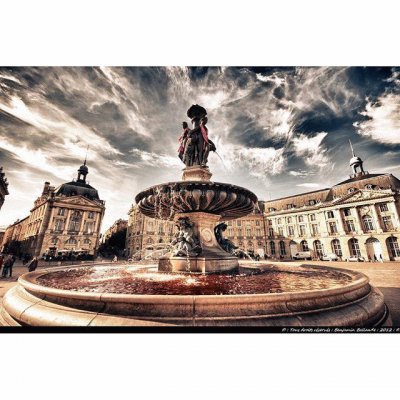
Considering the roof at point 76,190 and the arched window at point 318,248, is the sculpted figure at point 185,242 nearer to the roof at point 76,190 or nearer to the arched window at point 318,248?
the arched window at point 318,248

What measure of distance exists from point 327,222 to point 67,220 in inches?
1827

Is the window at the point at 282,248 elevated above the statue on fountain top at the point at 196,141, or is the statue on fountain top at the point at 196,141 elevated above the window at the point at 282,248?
the statue on fountain top at the point at 196,141

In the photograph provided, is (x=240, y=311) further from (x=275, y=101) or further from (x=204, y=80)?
(x=275, y=101)

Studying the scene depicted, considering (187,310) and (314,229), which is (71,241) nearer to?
(187,310)

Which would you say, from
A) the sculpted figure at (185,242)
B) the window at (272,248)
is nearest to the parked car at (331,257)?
the window at (272,248)

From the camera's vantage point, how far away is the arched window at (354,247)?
28391 millimetres

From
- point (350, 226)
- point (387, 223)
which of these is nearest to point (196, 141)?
point (387, 223)

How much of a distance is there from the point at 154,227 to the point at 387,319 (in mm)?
38899

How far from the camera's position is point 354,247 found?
29125 millimetres

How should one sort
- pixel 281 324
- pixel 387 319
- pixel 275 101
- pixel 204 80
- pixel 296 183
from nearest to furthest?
pixel 281 324 < pixel 387 319 < pixel 204 80 < pixel 275 101 < pixel 296 183

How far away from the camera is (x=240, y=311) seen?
7.80ft

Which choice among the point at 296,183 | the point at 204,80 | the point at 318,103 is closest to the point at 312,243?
the point at 296,183

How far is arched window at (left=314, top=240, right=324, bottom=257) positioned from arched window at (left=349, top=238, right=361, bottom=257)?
5423mm

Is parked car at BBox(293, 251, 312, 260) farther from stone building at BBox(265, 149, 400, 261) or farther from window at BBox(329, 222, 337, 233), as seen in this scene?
window at BBox(329, 222, 337, 233)
